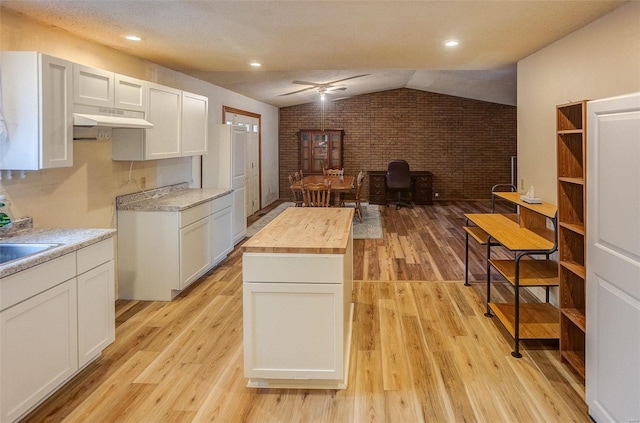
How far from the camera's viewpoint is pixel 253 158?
9.31 metres

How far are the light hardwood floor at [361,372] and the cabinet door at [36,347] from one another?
0.66 feet

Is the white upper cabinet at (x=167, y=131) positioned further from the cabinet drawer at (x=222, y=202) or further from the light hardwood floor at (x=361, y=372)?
the light hardwood floor at (x=361, y=372)

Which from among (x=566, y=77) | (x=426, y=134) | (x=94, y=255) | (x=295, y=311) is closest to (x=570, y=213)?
(x=566, y=77)

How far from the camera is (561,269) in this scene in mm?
2797

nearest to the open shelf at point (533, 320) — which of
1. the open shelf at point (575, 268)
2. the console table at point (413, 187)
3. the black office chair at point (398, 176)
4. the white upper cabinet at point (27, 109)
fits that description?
the open shelf at point (575, 268)

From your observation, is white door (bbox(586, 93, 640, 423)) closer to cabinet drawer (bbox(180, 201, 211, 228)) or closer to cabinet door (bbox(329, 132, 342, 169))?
cabinet drawer (bbox(180, 201, 211, 228))

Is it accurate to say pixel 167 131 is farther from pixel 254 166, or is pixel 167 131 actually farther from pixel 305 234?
pixel 254 166

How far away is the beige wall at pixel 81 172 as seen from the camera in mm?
2912

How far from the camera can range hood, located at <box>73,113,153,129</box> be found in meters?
2.99

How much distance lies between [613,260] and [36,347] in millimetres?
2772

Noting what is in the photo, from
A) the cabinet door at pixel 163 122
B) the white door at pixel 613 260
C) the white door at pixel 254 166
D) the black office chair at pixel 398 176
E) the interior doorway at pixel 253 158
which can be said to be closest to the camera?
the white door at pixel 613 260

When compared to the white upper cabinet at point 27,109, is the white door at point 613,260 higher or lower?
lower

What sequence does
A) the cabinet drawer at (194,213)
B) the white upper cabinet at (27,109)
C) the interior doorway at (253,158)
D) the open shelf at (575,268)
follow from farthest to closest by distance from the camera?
the interior doorway at (253,158) < the cabinet drawer at (194,213) < the white upper cabinet at (27,109) < the open shelf at (575,268)

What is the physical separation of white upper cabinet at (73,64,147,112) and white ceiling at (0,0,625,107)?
0.32 m
